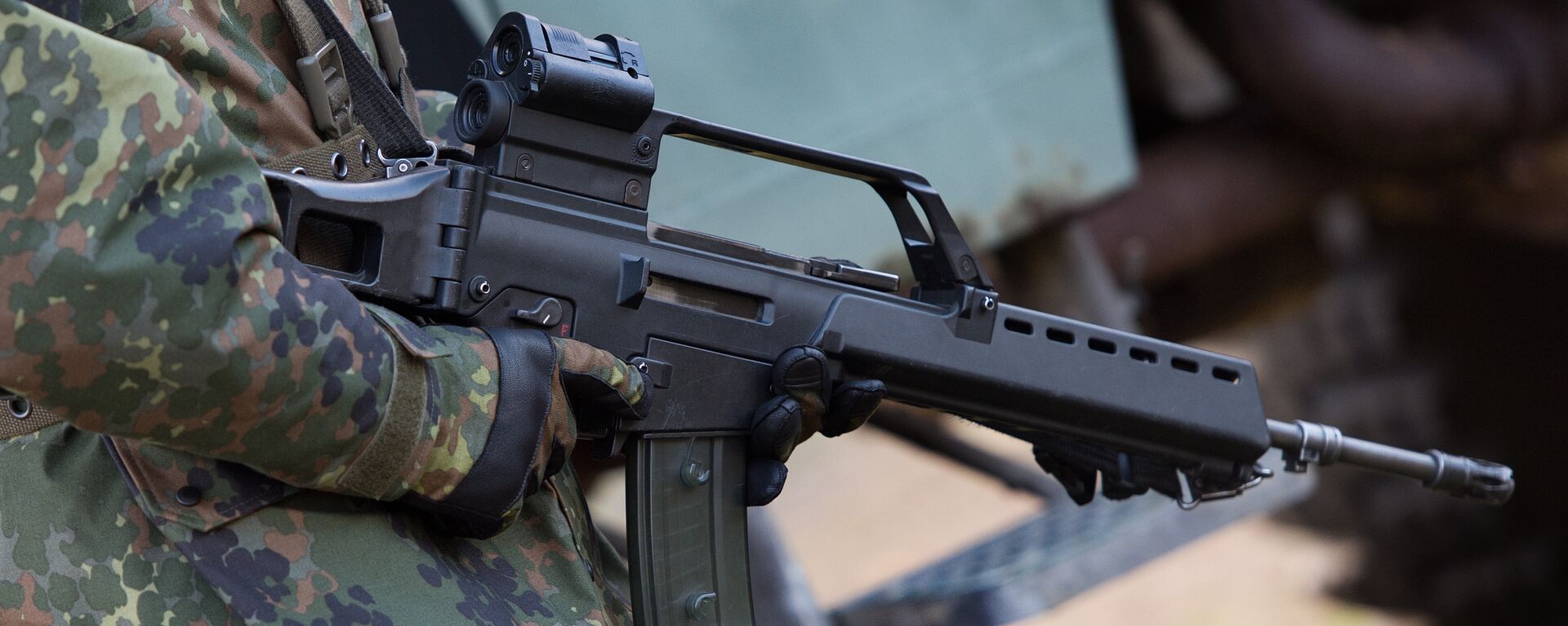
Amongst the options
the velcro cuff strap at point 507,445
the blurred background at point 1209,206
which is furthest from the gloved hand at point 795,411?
the blurred background at point 1209,206

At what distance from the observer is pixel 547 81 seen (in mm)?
1389

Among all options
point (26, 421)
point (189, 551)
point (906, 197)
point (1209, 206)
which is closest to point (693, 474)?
point (906, 197)

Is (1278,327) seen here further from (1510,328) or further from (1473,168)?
(1473,168)

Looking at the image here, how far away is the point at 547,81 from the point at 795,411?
1.51 ft

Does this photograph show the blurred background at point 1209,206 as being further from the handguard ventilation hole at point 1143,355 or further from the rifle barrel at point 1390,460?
the handguard ventilation hole at point 1143,355

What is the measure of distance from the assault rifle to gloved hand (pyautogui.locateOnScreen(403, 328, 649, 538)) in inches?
2.2

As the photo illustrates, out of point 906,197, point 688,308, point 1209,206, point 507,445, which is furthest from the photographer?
point 1209,206

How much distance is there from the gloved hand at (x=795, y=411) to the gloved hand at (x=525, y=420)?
0.66 feet

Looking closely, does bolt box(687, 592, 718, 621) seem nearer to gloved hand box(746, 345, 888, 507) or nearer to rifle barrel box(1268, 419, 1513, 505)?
gloved hand box(746, 345, 888, 507)

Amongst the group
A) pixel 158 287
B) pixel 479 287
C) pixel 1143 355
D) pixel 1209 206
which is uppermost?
pixel 158 287

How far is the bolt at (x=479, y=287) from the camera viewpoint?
4.53 ft

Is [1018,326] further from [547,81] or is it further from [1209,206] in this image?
[1209,206]

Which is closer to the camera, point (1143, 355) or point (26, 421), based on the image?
point (26, 421)

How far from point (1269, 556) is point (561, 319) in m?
7.21
